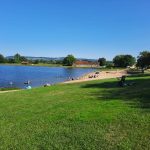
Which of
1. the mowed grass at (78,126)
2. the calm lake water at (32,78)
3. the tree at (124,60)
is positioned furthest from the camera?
the tree at (124,60)

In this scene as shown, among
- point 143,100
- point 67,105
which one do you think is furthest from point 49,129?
point 143,100

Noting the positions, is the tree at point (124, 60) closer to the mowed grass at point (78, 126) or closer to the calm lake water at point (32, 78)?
the calm lake water at point (32, 78)

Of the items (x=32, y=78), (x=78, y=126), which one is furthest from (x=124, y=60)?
(x=78, y=126)

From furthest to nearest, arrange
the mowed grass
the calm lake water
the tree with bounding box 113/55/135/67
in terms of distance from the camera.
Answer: the tree with bounding box 113/55/135/67 → the calm lake water → the mowed grass

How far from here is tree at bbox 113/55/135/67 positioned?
191 m

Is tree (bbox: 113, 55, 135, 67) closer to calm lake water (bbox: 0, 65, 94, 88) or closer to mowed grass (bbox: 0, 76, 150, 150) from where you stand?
calm lake water (bbox: 0, 65, 94, 88)

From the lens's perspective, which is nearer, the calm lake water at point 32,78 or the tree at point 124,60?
the calm lake water at point 32,78

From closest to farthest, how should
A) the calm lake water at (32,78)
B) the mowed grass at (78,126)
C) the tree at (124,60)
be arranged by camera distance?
the mowed grass at (78,126)
the calm lake water at (32,78)
the tree at (124,60)

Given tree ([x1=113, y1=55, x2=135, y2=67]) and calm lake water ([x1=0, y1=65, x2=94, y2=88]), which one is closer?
calm lake water ([x1=0, y1=65, x2=94, y2=88])

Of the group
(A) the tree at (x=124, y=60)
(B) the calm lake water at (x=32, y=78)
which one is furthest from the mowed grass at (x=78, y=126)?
(A) the tree at (x=124, y=60)

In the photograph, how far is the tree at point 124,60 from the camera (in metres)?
191

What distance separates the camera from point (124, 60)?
194 metres

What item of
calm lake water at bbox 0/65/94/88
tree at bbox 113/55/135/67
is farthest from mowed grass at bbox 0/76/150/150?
tree at bbox 113/55/135/67

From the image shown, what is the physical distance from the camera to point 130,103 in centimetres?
1444
